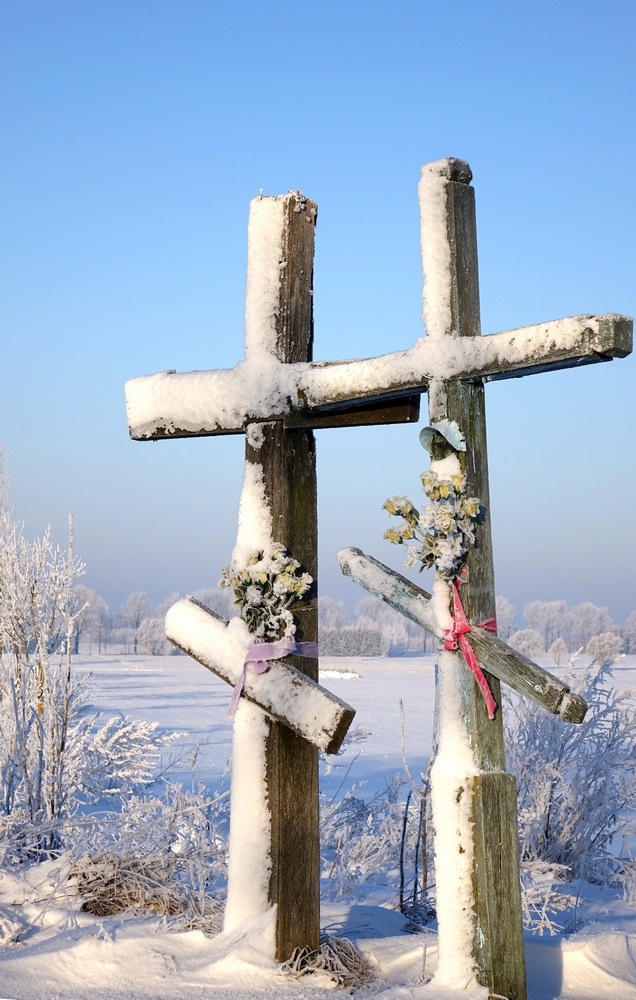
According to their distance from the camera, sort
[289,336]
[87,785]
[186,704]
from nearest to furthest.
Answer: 1. [289,336]
2. [87,785]
3. [186,704]

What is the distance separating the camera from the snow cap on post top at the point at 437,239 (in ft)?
9.73

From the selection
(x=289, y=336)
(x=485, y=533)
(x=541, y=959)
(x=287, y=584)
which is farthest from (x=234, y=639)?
(x=541, y=959)

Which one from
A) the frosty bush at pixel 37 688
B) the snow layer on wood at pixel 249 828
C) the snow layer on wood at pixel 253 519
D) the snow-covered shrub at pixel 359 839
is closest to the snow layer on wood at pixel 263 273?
the snow layer on wood at pixel 253 519

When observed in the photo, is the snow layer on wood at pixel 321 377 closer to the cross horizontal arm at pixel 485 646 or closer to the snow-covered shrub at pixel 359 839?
the cross horizontal arm at pixel 485 646

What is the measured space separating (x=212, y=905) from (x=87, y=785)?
12.6 ft

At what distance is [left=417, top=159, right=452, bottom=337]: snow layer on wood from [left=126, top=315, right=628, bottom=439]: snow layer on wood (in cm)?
8

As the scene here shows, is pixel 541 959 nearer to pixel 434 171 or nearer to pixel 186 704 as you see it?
pixel 434 171

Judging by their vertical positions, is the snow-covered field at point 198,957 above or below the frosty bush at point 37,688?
below

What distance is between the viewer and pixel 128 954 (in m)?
2.95

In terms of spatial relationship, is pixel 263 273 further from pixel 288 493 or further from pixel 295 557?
pixel 295 557

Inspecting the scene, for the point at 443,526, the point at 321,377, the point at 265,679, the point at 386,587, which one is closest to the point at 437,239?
the point at 321,377

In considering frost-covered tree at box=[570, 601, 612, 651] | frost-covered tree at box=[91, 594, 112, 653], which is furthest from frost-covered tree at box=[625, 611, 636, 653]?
frost-covered tree at box=[91, 594, 112, 653]

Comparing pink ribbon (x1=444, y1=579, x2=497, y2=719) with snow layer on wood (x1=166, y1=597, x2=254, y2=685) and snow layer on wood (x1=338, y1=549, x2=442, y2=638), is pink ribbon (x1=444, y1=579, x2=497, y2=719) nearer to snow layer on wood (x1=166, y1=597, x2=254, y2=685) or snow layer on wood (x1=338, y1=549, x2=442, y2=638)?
snow layer on wood (x1=338, y1=549, x2=442, y2=638)

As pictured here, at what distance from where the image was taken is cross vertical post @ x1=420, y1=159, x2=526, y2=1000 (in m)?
2.68
